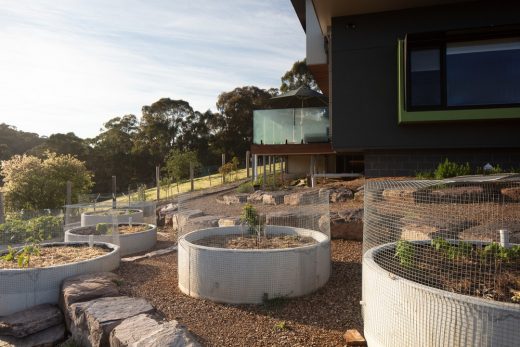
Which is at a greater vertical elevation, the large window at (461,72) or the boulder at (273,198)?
the large window at (461,72)

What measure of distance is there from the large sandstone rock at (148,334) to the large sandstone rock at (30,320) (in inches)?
54.6

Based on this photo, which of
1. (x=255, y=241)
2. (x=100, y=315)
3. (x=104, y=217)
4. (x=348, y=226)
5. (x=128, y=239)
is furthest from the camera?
(x=104, y=217)

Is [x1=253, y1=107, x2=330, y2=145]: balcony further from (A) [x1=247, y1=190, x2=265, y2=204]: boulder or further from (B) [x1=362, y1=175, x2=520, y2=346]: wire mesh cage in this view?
(B) [x1=362, y1=175, x2=520, y2=346]: wire mesh cage

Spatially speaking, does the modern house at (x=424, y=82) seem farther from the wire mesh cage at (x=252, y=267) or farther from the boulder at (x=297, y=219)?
the wire mesh cage at (x=252, y=267)

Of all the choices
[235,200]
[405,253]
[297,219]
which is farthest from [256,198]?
[405,253]

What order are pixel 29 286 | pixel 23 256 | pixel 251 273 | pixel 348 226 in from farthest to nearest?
pixel 348 226 → pixel 23 256 → pixel 29 286 → pixel 251 273

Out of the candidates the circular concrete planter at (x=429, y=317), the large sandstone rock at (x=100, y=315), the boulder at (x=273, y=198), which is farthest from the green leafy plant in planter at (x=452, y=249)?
the boulder at (x=273, y=198)

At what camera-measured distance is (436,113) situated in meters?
9.15

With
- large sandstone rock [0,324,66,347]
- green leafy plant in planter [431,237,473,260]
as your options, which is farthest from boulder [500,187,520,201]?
large sandstone rock [0,324,66,347]

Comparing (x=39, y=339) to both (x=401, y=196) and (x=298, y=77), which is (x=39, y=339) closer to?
(x=401, y=196)

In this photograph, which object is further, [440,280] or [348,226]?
[348,226]

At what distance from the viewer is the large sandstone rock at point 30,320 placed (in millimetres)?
4211

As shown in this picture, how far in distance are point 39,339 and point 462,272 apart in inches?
166

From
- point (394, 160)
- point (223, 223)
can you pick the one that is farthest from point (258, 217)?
point (394, 160)
